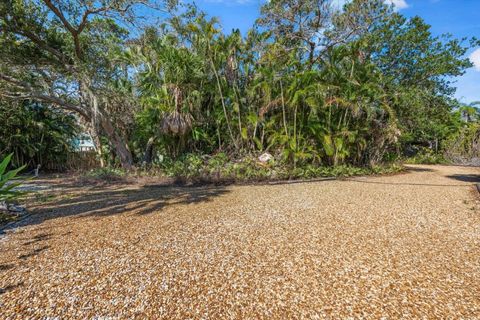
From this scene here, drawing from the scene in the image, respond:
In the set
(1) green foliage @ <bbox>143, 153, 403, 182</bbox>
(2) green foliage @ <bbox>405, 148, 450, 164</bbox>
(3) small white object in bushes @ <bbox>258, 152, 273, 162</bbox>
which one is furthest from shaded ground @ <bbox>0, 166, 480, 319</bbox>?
(2) green foliage @ <bbox>405, 148, 450, 164</bbox>

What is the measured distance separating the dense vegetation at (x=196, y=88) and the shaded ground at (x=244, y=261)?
11.0 feet

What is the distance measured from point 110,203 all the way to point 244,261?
121 inches

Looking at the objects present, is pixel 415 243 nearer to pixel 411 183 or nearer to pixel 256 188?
pixel 256 188

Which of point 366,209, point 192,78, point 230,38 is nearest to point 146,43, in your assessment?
point 192,78

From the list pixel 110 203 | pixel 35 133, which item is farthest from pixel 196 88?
pixel 35 133

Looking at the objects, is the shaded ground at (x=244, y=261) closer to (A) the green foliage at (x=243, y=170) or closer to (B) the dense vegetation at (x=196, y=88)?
(A) the green foliage at (x=243, y=170)

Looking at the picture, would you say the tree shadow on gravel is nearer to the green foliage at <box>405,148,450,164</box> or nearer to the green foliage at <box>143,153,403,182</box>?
the green foliage at <box>143,153,403,182</box>

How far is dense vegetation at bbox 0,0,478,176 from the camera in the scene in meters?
6.24

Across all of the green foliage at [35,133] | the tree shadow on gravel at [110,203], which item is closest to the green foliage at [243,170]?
the tree shadow on gravel at [110,203]

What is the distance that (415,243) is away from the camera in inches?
90.7

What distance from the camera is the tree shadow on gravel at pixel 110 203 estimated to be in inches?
130

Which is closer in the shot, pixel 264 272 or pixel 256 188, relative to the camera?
pixel 264 272

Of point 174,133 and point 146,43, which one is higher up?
point 146,43

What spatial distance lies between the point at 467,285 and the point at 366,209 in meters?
1.87
